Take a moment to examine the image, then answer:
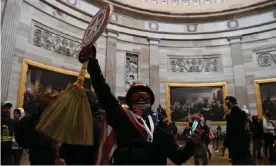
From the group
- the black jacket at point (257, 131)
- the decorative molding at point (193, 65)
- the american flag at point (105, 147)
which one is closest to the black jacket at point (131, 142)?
the american flag at point (105, 147)

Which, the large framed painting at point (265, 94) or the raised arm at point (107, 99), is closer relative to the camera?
the raised arm at point (107, 99)

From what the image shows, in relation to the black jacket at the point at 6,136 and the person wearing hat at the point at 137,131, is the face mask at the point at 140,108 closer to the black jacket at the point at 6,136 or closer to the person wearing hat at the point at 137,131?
the person wearing hat at the point at 137,131

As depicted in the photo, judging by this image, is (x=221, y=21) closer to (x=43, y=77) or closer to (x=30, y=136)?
(x=43, y=77)

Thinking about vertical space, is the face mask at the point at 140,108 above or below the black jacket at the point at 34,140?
above

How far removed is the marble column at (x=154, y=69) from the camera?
48.3 feet

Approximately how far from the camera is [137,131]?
6.57ft

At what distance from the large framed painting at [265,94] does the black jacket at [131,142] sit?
13048mm

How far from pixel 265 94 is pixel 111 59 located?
9.34 m

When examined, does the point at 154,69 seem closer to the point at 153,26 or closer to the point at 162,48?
the point at 162,48

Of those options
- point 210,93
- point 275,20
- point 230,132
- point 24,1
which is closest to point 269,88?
point 210,93

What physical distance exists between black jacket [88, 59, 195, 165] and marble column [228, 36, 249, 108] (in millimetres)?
13347

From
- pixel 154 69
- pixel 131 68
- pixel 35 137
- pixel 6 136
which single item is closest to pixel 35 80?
pixel 6 136

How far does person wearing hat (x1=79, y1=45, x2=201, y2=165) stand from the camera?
1944 millimetres

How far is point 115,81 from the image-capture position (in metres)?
13.9
